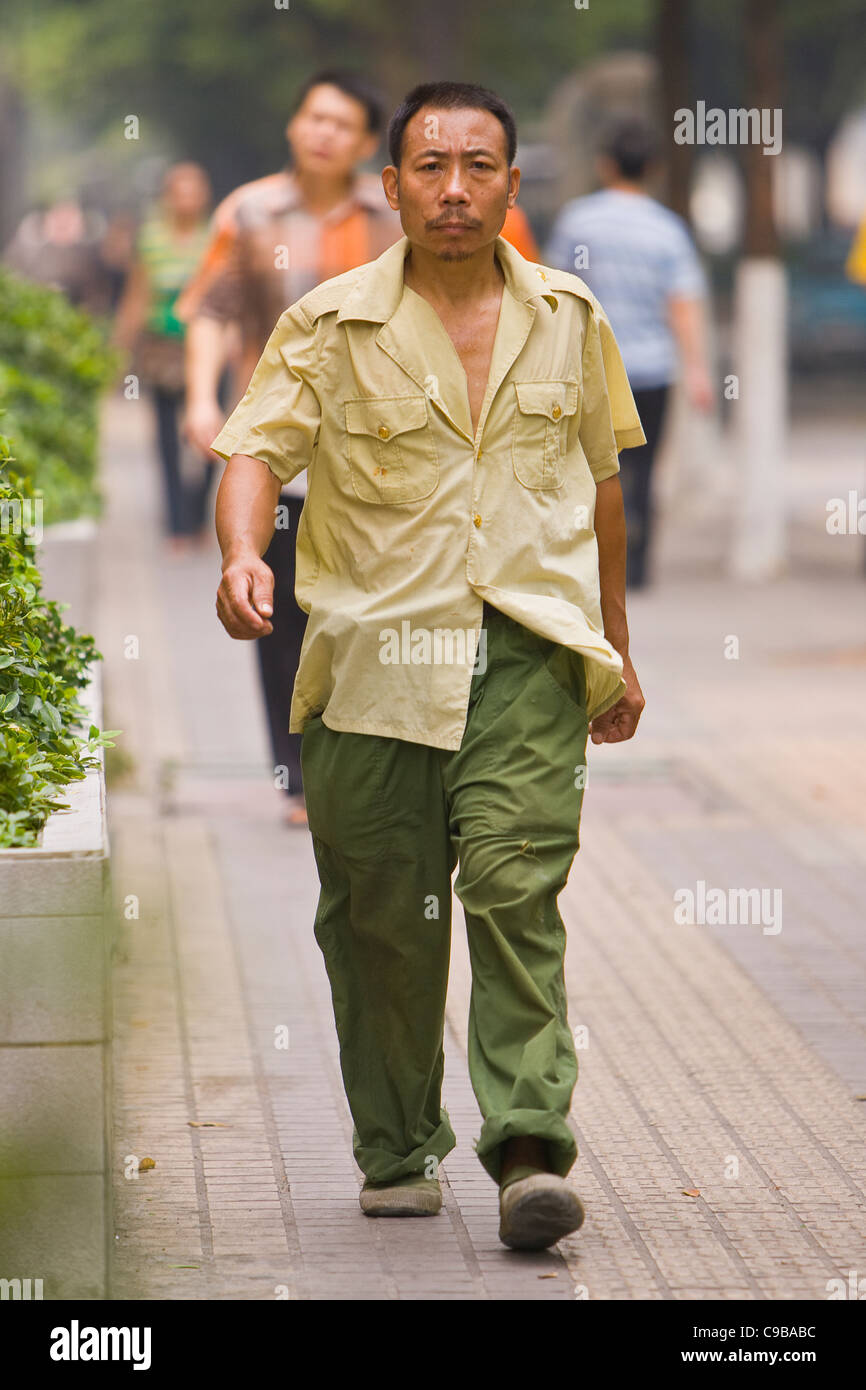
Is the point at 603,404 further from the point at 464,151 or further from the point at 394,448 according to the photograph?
the point at 464,151

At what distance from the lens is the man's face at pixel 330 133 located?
720cm

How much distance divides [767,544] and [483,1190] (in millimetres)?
9653

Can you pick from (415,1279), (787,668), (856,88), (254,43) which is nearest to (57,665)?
(415,1279)

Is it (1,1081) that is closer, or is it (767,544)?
(1,1081)

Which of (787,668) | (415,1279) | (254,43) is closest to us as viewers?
(415,1279)

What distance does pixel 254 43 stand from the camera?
39.2 m

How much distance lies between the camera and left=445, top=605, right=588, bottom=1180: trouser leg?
Result: 13.2 ft

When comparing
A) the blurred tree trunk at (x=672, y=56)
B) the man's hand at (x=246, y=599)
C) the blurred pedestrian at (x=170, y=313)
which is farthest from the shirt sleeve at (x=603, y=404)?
the blurred tree trunk at (x=672, y=56)

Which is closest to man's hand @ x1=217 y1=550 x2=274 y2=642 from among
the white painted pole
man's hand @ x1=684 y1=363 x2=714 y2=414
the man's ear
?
the man's ear

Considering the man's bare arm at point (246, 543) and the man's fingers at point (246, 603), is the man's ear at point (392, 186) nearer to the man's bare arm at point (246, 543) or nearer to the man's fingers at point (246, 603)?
the man's bare arm at point (246, 543)

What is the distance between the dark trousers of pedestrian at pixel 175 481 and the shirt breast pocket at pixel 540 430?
Answer: 10.6m

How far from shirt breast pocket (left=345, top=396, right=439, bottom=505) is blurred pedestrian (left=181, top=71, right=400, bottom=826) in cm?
289

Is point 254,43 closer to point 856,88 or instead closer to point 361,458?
point 856,88

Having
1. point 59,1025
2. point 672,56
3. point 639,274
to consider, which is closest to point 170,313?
point 639,274
